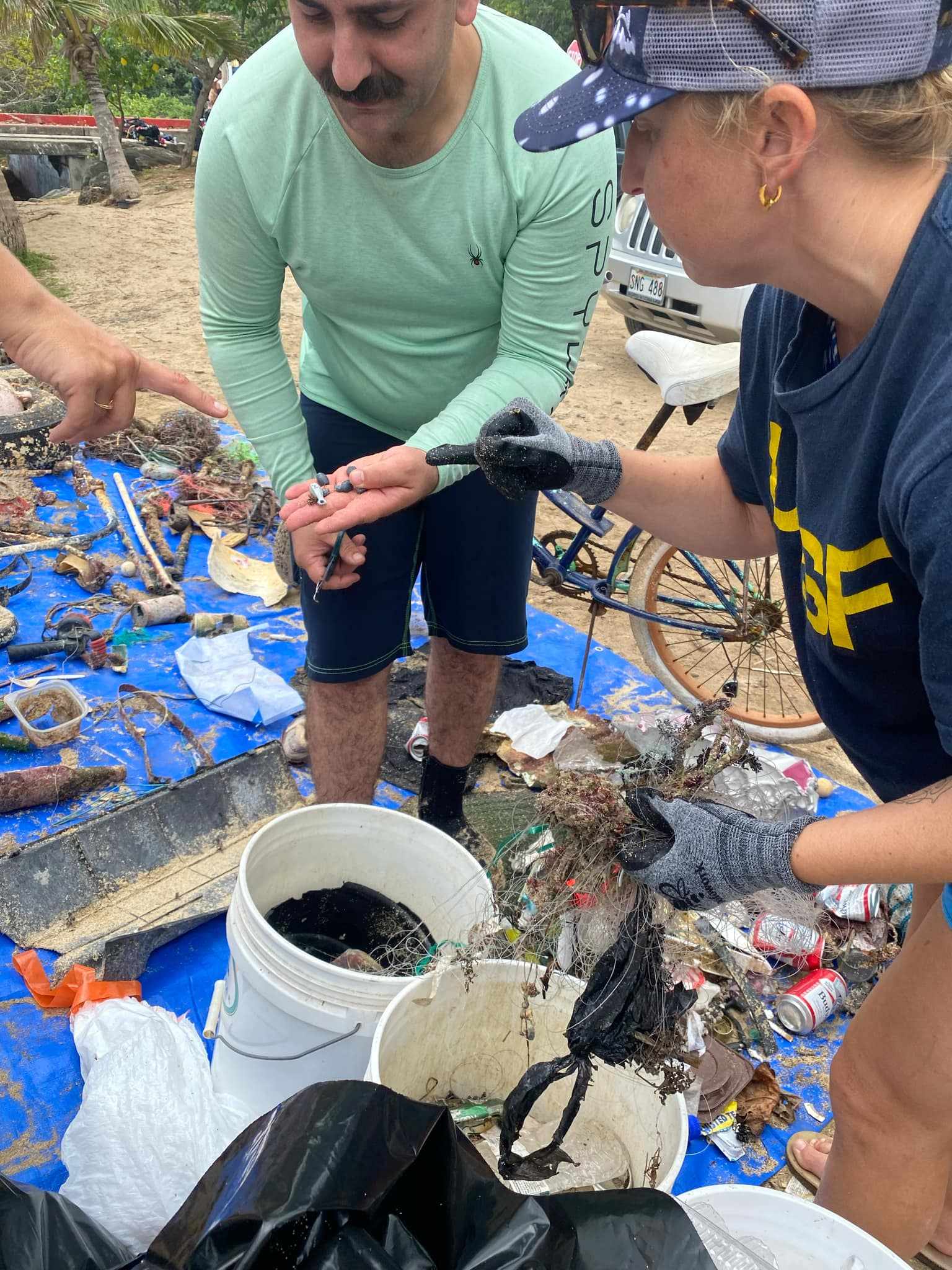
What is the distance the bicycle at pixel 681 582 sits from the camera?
11.5 feet

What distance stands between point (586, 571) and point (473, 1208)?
2.87 m

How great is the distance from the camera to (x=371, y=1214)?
1138 millimetres

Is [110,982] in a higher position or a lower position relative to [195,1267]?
lower

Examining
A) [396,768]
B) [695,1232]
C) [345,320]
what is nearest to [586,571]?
[396,768]

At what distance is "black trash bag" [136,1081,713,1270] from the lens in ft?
3.57

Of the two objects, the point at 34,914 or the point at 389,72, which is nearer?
the point at 389,72

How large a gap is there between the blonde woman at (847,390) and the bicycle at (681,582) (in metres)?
2.01

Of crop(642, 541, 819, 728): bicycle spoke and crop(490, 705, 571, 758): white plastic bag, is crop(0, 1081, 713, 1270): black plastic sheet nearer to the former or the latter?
crop(490, 705, 571, 758): white plastic bag

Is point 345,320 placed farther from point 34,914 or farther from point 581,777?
point 34,914

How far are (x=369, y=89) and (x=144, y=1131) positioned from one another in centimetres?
187

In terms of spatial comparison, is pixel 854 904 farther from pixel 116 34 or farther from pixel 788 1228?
pixel 116 34

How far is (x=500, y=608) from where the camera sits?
8.13 feet

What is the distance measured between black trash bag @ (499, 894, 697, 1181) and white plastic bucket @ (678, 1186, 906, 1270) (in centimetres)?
22

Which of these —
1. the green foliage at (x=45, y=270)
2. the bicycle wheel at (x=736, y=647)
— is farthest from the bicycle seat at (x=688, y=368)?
the green foliage at (x=45, y=270)
